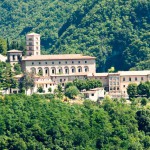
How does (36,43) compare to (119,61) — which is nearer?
(36,43)

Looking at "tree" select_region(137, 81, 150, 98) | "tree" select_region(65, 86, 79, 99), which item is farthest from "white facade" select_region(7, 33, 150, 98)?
"tree" select_region(65, 86, 79, 99)

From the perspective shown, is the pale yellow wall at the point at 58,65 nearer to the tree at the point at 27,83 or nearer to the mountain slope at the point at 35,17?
the tree at the point at 27,83

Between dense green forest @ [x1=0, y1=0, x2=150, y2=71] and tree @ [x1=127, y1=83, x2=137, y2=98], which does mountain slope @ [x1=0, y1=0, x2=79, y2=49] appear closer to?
dense green forest @ [x1=0, y1=0, x2=150, y2=71]

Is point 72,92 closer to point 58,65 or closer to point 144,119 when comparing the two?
point 144,119

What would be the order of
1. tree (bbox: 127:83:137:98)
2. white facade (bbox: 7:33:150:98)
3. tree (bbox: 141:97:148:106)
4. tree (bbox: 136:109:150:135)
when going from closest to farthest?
tree (bbox: 136:109:150:135) → tree (bbox: 141:97:148:106) → tree (bbox: 127:83:137:98) → white facade (bbox: 7:33:150:98)

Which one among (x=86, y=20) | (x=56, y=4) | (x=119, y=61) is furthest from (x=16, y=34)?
(x=119, y=61)

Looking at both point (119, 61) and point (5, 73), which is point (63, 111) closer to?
point (5, 73)
